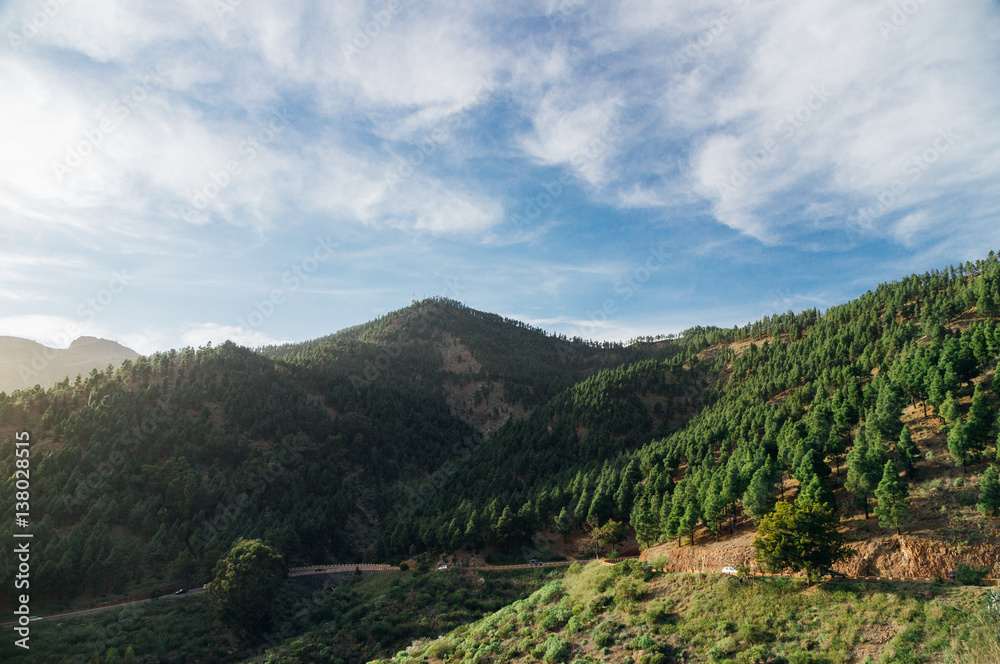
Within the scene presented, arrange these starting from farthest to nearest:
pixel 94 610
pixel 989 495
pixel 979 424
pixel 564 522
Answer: pixel 564 522, pixel 94 610, pixel 979 424, pixel 989 495

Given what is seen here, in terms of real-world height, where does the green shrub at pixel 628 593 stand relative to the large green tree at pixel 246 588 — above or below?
above

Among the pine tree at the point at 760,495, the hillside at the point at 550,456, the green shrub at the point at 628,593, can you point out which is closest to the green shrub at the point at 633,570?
the green shrub at the point at 628,593

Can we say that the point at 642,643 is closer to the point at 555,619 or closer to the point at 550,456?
the point at 555,619

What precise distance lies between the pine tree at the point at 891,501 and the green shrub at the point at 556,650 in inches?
1164

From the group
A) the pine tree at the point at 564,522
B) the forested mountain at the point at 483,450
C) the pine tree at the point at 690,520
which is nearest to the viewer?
the pine tree at the point at 690,520

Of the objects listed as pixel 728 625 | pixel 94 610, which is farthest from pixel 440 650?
pixel 94 610

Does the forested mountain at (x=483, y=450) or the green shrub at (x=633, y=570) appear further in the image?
the forested mountain at (x=483, y=450)

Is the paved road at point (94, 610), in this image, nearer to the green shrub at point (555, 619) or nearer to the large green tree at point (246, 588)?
the large green tree at point (246, 588)

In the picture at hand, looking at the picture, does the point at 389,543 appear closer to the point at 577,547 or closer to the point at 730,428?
the point at 577,547

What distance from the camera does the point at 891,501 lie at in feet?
136

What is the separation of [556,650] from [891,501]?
105 feet

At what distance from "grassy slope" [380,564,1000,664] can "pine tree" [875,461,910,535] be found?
861 cm

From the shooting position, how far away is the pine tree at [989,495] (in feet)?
125

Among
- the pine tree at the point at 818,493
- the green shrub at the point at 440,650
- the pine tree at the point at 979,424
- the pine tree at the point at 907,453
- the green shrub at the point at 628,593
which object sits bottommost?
the green shrub at the point at 440,650
